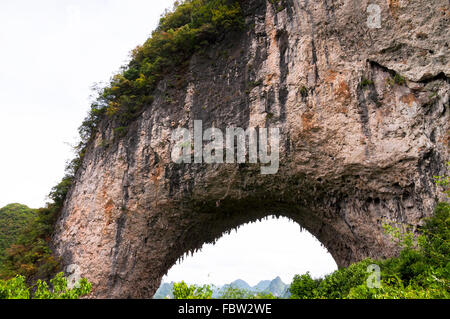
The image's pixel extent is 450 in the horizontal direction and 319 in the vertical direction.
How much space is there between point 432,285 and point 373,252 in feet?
16.5

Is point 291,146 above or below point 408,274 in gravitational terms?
above

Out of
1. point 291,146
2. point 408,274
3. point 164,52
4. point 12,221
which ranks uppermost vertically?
point 164,52

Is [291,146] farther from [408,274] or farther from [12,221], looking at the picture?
[12,221]

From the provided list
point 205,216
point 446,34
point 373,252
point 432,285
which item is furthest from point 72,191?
point 446,34

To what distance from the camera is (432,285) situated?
5547 mm

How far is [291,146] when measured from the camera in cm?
1052

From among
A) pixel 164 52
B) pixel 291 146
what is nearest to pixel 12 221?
pixel 164 52

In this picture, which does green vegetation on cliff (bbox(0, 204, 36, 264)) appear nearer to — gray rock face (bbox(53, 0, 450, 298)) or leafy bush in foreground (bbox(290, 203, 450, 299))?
gray rock face (bbox(53, 0, 450, 298))

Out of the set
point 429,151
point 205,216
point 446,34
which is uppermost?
point 446,34

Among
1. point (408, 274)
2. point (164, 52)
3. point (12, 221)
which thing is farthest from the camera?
point (12, 221)

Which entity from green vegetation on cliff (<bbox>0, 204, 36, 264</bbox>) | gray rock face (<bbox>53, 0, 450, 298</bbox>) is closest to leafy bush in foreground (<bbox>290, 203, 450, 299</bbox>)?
gray rock face (<bbox>53, 0, 450, 298</bbox>)

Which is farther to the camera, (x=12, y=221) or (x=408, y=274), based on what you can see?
(x=12, y=221)
